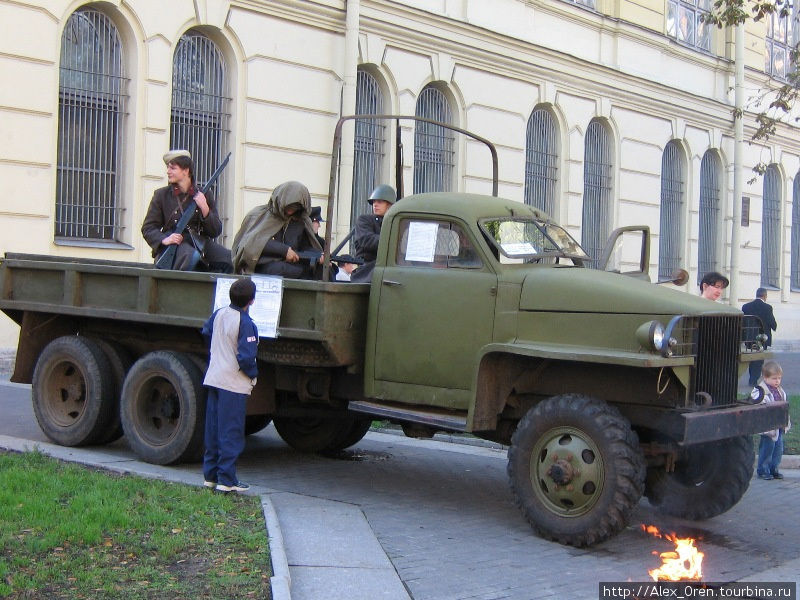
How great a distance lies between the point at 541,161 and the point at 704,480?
14119 millimetres

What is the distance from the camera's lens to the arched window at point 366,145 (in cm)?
1803

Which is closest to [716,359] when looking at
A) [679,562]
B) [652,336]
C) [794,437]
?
[652,336]

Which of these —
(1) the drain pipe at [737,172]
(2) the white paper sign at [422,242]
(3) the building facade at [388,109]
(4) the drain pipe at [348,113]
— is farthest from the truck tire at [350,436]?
(1) the drain pipe at [737,172]

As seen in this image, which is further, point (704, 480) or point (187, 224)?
point (187, 224)

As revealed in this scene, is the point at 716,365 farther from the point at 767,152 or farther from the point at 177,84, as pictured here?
the point at 767,152

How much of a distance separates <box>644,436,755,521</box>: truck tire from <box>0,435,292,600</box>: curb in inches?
104

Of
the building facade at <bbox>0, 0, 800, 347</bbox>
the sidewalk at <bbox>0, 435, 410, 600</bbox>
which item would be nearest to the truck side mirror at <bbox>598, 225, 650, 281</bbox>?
the building facade at <bbox>0, 0, 800, 347</bbox>

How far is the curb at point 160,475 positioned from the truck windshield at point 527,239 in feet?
7.64

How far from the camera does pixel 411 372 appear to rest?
26.9 feet

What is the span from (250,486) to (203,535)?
176cm

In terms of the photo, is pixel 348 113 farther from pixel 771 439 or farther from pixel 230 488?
pixel 230 488

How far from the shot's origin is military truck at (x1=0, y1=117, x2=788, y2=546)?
7.28m

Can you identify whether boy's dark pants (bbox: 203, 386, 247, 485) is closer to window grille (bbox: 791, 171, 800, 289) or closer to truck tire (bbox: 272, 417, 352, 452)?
truck tire (bbox: 272, 417, 352, 452)

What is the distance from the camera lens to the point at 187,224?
977 cm
